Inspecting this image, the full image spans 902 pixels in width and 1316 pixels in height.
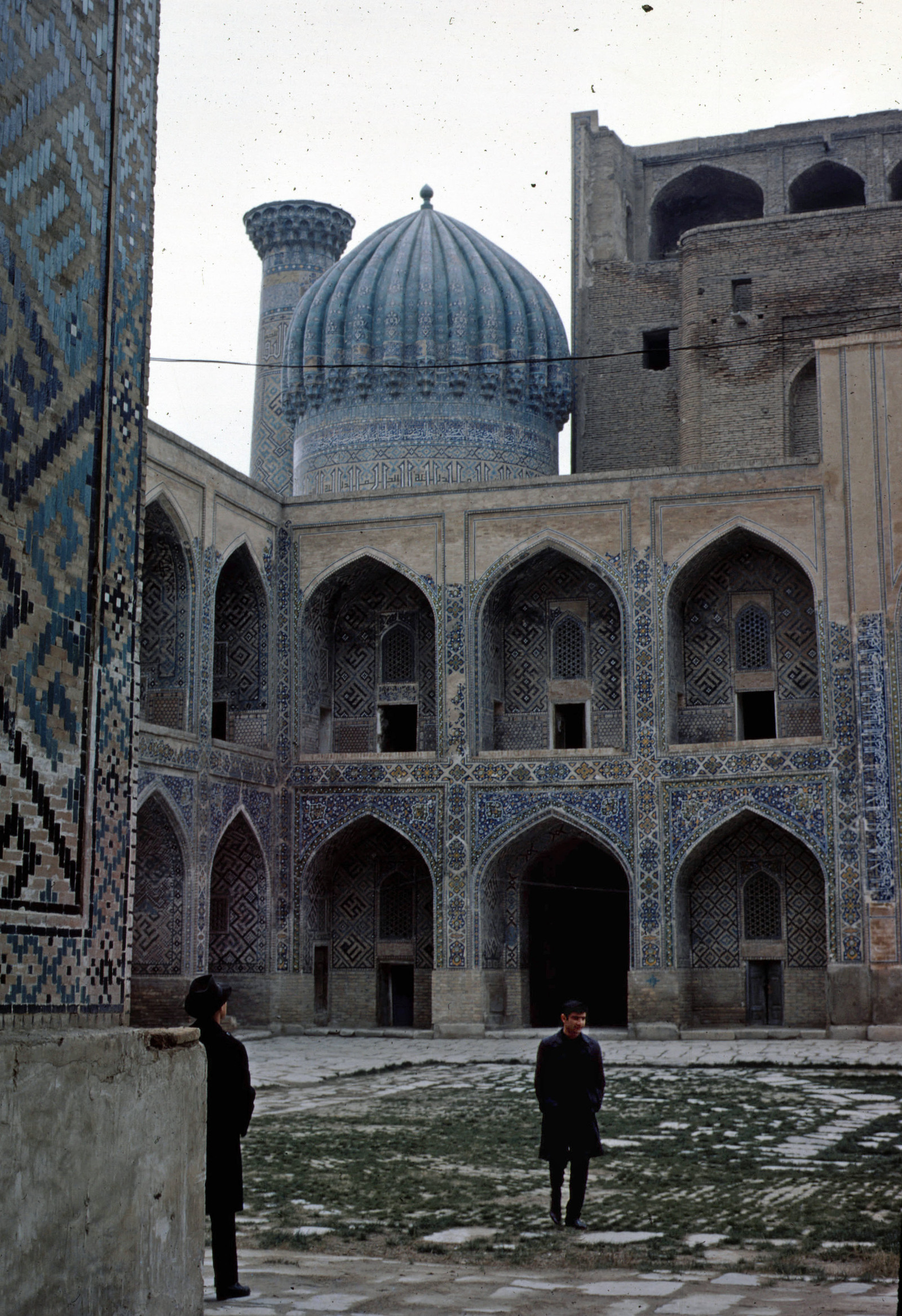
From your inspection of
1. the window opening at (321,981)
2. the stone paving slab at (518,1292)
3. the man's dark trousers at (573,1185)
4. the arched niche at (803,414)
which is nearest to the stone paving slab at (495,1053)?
the window opening at (321,981)

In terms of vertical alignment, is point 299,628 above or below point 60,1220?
above

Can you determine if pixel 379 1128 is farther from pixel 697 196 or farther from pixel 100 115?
pixel 697 196

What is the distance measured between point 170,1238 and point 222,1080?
1589 mm

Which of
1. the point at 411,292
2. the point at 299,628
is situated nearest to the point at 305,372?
the point at 411,292

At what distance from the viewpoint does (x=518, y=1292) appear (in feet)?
15.7

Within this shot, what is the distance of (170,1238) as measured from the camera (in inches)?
138

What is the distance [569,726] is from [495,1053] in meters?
5.00

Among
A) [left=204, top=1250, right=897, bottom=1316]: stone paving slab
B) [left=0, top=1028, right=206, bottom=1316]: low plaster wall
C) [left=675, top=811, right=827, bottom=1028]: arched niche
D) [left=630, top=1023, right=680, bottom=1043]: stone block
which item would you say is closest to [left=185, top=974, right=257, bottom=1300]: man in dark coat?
[left=204, top=1250, right=897, bottom=1316]: stone paving slab

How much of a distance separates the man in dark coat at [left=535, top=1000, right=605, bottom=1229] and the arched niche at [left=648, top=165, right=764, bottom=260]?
65.0 feet

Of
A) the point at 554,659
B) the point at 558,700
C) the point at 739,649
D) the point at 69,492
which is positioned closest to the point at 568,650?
the point at 554,659

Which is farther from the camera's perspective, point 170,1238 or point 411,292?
point 411,292

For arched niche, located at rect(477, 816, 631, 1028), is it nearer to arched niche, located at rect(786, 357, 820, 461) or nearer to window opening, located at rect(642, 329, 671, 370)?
arched niche, located at rect(786, 357, 820, 461)

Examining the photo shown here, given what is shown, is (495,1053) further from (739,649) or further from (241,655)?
(241,655)

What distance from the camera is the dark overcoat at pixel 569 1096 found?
6.21m
